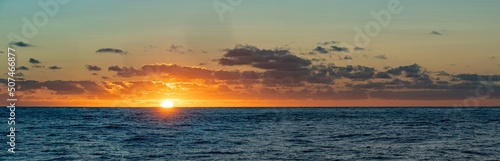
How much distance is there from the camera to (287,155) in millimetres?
44938

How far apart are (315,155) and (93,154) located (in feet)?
59.7

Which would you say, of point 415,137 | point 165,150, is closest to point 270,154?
point 165,150

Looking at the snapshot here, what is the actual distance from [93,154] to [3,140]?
16.7 m

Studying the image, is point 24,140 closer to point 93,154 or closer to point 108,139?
point 108,139

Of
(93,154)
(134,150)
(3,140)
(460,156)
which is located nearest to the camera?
(460,156)

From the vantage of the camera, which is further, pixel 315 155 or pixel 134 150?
pixel 134 150

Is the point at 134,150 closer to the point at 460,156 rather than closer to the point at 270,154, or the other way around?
the point at 270,154

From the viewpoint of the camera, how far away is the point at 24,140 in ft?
195

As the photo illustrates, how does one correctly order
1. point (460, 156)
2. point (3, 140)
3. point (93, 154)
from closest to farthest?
1. point (460, 156)
2. point (93, 154)
3. point (3, 140)

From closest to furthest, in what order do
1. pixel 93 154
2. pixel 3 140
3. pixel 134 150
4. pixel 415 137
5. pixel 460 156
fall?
pixel 460 156, pixel 93 154, pixel 134 150, pixel 3 140, pixel 415 137

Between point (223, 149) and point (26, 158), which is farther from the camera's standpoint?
point (223, 149)

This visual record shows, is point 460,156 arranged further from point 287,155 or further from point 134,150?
point 134,150

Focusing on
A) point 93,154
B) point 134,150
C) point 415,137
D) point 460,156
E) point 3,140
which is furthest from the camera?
point 415,137

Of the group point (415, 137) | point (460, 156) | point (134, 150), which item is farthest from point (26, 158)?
point (415, 137)
